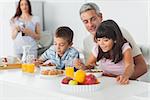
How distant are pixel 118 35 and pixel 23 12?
1661mm

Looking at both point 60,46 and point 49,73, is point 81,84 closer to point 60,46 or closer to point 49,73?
point 49,73

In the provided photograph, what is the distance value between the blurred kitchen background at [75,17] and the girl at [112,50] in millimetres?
1028

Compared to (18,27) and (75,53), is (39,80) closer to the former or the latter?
(75,53)

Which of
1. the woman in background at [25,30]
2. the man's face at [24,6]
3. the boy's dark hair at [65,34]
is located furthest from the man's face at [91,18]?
the man's face at [24,6]

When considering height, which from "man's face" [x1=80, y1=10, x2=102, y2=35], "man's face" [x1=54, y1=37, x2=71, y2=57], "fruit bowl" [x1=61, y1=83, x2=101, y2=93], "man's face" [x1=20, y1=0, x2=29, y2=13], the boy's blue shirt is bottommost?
"fruit bowl" [x1=61, y1=83, x2=101, y2=93]

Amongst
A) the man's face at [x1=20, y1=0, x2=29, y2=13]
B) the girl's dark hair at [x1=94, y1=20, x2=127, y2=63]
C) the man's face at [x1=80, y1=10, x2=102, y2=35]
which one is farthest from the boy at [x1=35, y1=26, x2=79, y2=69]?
the man's face at [x1=20, y1=0, x2=29, y2=13]

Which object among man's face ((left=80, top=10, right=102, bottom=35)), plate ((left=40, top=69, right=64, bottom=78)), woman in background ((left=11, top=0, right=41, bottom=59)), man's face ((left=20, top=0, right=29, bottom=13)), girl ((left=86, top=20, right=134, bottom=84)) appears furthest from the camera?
man's face ((left=20, top=0, right=29, bottom=13))

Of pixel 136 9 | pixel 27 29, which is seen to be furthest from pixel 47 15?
pixel 136 9

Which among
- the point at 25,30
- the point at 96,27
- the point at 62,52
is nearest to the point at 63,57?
the point at 62,52

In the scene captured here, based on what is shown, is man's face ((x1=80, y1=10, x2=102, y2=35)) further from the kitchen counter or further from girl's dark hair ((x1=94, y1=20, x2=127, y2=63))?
the kitchen counter

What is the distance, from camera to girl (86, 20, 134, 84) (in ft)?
6.08

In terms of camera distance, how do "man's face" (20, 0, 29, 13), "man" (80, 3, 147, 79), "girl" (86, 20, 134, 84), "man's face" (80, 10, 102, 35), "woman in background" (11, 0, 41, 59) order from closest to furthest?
1. "girl" (86, 20, 134, 84)
2. "man" (80, 3, 147, 79)
3. "man's face" (80, 10, 102, 35)
4. "woman in background" (11, 0, 41, 59)
5. "man's face" (20, 0, 29, 13)

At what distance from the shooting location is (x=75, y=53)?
87.0 inches

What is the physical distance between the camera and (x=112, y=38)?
1886 millimetres
